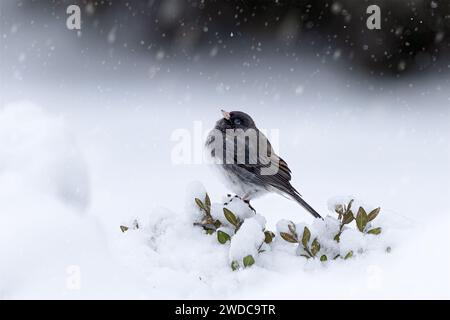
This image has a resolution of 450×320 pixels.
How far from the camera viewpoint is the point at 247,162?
207cm

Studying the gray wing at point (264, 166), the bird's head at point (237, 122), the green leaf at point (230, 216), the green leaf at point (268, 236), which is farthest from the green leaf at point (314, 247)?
the bird's head at point (237, 122)

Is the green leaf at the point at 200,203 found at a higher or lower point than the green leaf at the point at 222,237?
higher

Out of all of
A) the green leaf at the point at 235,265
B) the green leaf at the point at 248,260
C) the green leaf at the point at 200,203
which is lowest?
the green leaf at the point at 235,265

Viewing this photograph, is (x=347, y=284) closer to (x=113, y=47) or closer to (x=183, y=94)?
(x=183, y=94)

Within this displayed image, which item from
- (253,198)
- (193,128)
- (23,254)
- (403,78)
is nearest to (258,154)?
(253,198)

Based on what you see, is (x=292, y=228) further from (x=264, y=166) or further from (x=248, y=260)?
(x=264, y=166)

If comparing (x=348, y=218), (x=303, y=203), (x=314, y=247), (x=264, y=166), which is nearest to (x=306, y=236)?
(x=314, y=247)

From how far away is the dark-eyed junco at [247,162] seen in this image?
2.03 meters

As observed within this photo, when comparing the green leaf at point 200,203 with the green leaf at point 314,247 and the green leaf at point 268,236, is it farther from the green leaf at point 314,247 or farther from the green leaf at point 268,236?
the green leaf at point 314,247

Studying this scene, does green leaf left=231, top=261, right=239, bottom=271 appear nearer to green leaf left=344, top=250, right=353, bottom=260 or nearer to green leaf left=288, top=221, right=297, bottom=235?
green leaf left=288, top=221, right=297, bottom=235

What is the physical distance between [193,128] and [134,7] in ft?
3.53

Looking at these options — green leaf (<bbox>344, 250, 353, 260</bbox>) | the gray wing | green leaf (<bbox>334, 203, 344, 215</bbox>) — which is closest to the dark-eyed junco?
the gray wing

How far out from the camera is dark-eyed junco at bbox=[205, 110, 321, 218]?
203cm

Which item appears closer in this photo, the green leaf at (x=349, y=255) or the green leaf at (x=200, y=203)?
the green leaf at (x=349, y=255)
